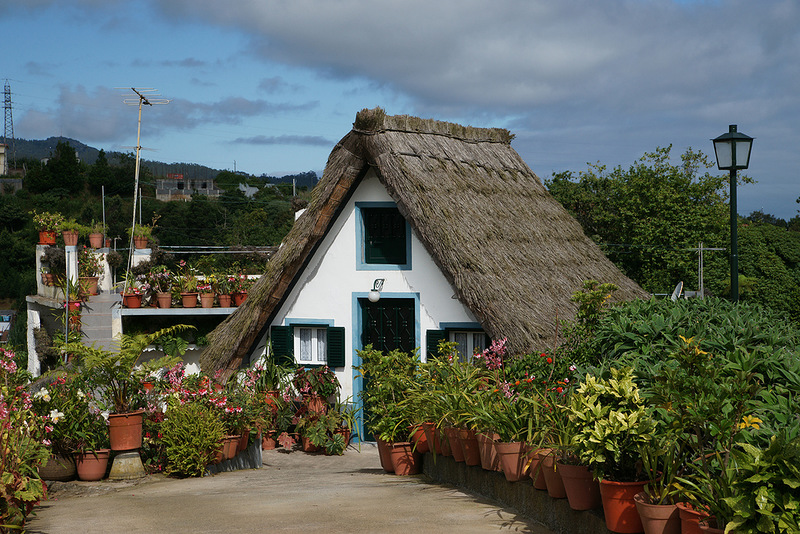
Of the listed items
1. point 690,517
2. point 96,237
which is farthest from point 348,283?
point 690,517

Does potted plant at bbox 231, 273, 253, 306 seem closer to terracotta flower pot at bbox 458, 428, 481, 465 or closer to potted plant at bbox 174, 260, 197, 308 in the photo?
potted plant at bbox 174, 260, 197, 308

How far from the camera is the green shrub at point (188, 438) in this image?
8.34 m

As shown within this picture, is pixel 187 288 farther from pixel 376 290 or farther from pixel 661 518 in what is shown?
pixel 661 518

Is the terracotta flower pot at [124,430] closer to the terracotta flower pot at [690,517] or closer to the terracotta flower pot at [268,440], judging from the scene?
the terracotta flower pot at [268,440]

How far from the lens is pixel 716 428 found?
378cm

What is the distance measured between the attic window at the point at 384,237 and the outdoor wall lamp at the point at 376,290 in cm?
29

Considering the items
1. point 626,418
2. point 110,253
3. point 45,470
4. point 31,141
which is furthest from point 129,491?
point 31,141

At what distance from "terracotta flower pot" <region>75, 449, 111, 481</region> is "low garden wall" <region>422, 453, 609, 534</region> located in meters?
3.39

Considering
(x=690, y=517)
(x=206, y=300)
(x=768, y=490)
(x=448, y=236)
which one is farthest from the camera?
(x=206, y=300)

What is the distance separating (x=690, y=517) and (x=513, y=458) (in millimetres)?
2023

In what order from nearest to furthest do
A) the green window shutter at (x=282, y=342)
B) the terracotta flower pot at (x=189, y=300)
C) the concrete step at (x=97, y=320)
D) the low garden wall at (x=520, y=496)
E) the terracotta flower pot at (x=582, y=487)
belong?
the terracotta flower pot at (x=582, y=487) < the low garden wall at (x=520, y=496) < the green window shutter at (x=282, y=342) < the terracotta flower pot at (x=189, y=300) < the concrete step at (x=97, y=320)

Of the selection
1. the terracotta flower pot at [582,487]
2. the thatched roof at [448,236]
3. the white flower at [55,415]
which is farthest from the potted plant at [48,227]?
the terracotta flower pot at [582,487]

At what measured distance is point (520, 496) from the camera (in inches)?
219

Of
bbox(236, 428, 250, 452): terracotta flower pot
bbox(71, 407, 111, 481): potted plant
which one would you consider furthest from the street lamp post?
bbox(71, 407, 111, 481): potted plant
